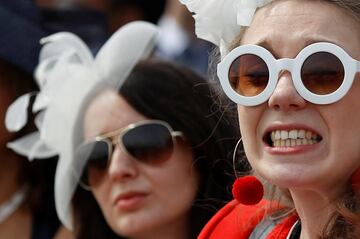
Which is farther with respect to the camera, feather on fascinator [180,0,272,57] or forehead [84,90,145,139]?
forehead [84,90,145,139]

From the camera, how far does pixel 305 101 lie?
5.50 feet

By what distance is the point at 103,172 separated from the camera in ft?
8.70

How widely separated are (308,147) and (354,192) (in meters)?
0.13

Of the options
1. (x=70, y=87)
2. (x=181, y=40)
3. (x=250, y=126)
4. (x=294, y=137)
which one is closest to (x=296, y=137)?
(x=294, y=137)

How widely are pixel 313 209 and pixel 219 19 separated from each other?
0.49m

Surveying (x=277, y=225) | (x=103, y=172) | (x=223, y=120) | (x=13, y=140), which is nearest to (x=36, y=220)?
(x=13, y=140)

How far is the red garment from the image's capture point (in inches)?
77.2

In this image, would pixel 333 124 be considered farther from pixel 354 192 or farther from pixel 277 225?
pixel 277 225

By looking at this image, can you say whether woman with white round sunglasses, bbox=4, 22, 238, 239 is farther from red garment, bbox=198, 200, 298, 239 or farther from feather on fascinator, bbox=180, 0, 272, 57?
feather on fascinator, bbox=180, 0, 272, 57

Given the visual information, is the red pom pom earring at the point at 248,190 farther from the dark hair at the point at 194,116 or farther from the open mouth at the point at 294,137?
the dark hair at the point at 194,116

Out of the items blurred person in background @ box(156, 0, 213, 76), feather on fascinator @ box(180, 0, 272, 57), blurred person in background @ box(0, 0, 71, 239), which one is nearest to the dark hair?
feather on fascinator @ box(180, 0, 272, 57)

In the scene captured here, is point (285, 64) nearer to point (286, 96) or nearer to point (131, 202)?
point (286, 96)

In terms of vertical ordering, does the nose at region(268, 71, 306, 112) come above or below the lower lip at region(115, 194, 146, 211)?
above

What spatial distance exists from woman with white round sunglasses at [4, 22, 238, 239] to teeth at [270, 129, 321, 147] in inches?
26.5
